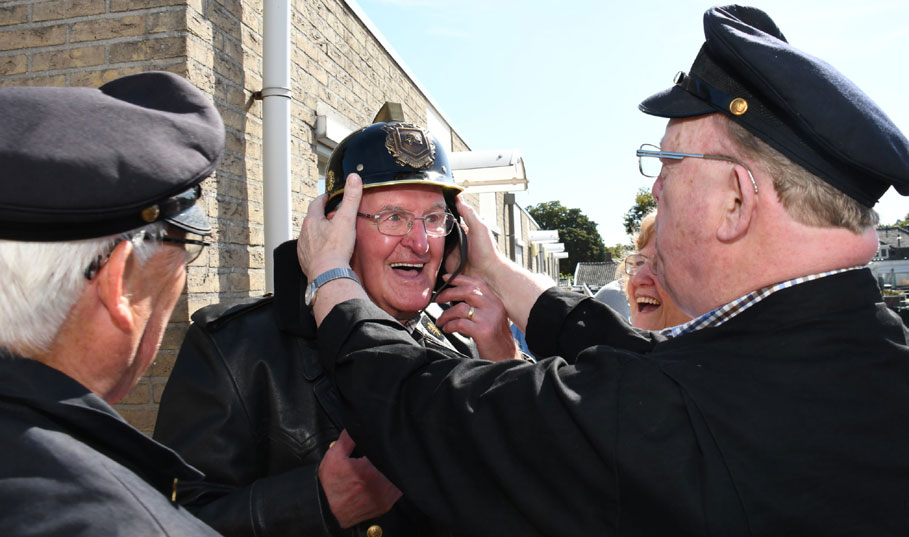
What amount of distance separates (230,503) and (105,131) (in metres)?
1.31

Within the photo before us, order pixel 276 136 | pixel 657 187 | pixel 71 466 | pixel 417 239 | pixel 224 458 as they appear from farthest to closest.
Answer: pixel 276 136 → pixel 417 239 → pixel 224 458 → pixel 657 187 → pixel 71 466

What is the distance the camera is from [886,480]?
1.32 meters

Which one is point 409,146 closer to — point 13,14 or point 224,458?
point 224,458

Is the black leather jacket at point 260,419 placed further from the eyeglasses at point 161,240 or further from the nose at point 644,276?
the nose at point 644,276

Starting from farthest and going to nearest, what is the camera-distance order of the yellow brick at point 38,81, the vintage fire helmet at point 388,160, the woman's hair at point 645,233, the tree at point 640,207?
1. the tree at point 640,207
2. the woman's hair at point 645,233
3. the yellow brick at point 38,81
4. the vintage fire helmet at point 388,160

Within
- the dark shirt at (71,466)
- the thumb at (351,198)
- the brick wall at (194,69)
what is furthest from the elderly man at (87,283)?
the brick wall at (194,69)

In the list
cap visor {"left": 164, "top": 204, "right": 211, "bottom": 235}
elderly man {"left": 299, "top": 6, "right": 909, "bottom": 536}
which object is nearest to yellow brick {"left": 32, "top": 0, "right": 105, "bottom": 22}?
cap visor {"left": 164, "top": 204, "right": 211, "bottom": 235}

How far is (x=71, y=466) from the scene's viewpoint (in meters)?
0.98

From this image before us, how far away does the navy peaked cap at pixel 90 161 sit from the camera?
1.05 meters

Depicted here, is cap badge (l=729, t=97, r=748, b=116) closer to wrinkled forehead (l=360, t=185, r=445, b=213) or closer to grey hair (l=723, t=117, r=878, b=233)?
grey hair (l=723, t=117, r=878, b=233)

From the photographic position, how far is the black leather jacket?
1971mm

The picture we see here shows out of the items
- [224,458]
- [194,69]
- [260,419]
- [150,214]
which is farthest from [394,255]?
[194,69]

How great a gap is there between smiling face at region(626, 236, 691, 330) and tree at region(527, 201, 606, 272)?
8939 cm

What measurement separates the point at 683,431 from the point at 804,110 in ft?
2.57
